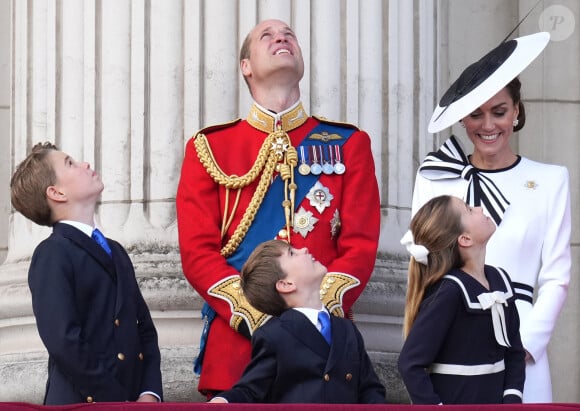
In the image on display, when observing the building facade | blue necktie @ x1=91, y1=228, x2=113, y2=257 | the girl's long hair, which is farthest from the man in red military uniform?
the building facade

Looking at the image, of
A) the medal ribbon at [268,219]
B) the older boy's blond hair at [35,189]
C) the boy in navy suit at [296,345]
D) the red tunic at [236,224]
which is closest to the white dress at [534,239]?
the red tunic at [236,224]

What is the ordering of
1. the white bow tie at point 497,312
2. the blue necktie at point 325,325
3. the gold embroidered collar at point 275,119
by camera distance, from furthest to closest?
the gold embroidered collar at point 275,119 → the white bow tie at point 497,312 → the blue necktie at point 325,325

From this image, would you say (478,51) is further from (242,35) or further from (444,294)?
(444,294)

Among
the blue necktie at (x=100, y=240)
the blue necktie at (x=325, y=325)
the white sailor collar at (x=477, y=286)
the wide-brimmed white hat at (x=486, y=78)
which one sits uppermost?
the wide-brimmed white hat at (x=486, y=78)

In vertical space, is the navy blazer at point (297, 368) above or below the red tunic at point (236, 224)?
below

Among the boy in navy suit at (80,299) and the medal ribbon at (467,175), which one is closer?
the boy in navy suit at (80,299)

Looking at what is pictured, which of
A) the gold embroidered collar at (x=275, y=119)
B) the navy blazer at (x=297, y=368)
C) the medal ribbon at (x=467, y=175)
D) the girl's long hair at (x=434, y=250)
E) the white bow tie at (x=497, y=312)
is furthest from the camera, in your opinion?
the gold embroidered collar at (x=275, y=119)

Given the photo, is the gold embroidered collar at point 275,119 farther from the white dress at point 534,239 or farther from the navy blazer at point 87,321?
the navy blazer at point 87,321

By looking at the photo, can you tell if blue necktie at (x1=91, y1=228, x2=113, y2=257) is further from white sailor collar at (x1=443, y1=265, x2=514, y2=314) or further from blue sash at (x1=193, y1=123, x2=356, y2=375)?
white sailor collar at (x1=443, y1=265, x2=514, y2=314)

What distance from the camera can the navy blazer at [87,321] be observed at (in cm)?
573

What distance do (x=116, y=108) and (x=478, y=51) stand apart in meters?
2.35

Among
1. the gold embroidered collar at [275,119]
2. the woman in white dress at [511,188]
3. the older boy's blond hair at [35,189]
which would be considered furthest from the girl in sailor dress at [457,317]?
the older boy's blond hair at [35,189]

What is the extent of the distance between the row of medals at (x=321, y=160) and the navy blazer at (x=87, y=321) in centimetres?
A: 89

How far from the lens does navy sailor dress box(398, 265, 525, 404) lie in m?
5.88
